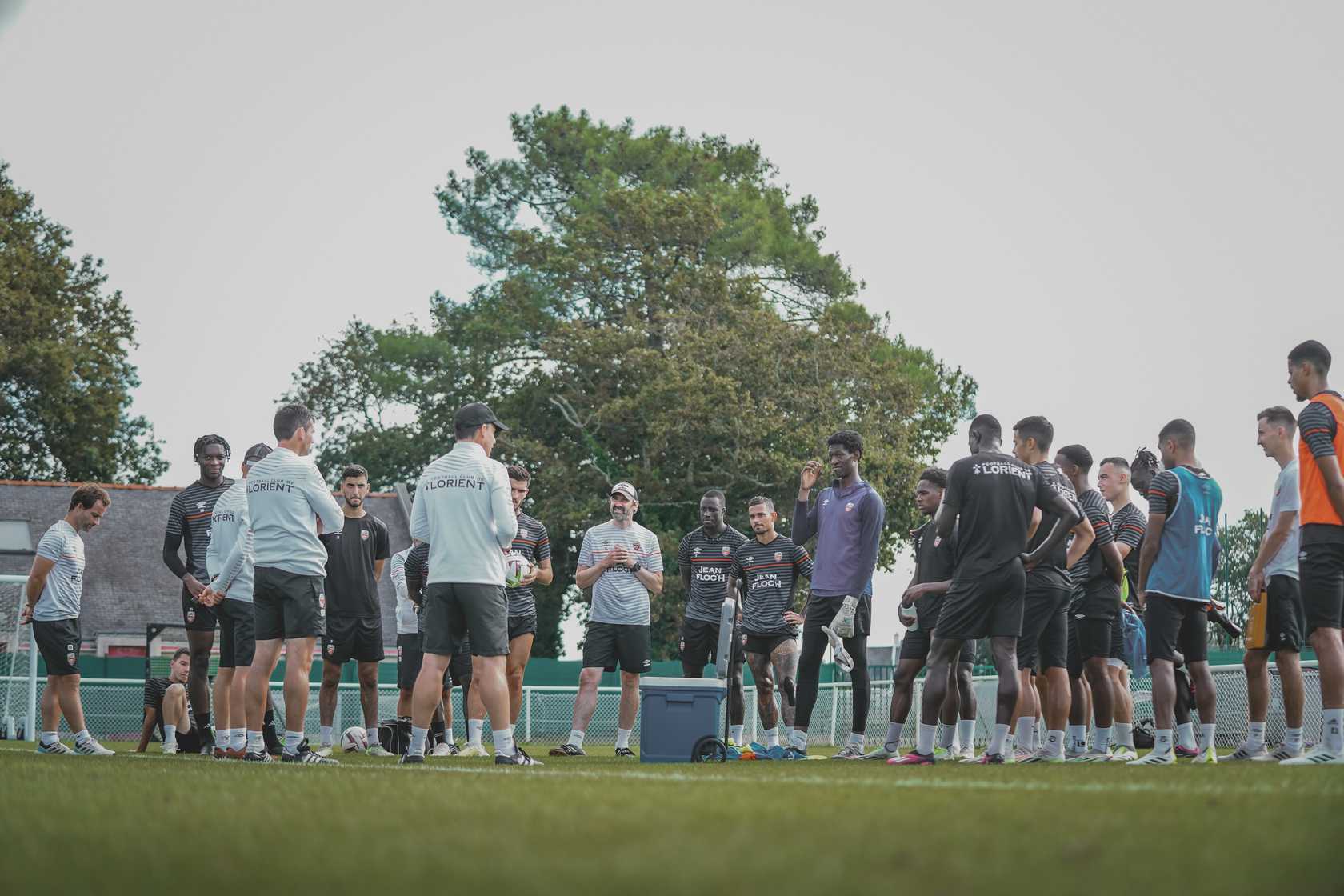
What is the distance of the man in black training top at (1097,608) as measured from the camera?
9891mm

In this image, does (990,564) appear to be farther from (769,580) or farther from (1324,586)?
(769,580)

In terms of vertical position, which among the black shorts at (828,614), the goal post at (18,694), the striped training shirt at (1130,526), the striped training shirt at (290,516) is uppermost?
the striped training shirt at (1130,526)

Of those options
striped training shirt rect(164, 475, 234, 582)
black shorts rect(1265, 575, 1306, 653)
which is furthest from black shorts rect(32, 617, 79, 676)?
black shorts rect(1265, 575, 1306, 653)

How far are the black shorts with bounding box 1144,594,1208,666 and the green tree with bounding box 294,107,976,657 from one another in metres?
26.7

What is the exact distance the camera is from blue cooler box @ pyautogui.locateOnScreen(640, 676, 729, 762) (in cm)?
1037

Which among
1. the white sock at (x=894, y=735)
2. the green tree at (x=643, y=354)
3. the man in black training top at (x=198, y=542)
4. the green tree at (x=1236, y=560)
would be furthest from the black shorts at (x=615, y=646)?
the green tree at (x=643, y=354)

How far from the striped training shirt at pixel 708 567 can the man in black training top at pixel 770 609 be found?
55 cm

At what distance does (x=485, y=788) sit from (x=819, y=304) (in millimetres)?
41076

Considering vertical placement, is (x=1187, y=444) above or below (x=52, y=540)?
above

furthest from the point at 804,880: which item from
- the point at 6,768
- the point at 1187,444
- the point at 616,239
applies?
the point at 616,239

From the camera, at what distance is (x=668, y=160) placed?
47.5 metres

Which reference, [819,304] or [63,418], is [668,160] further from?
[63,418]

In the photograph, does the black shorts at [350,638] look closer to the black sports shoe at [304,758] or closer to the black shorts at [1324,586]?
the black sports shoe at [304,758]

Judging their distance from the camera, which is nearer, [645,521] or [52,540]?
[52,540]
